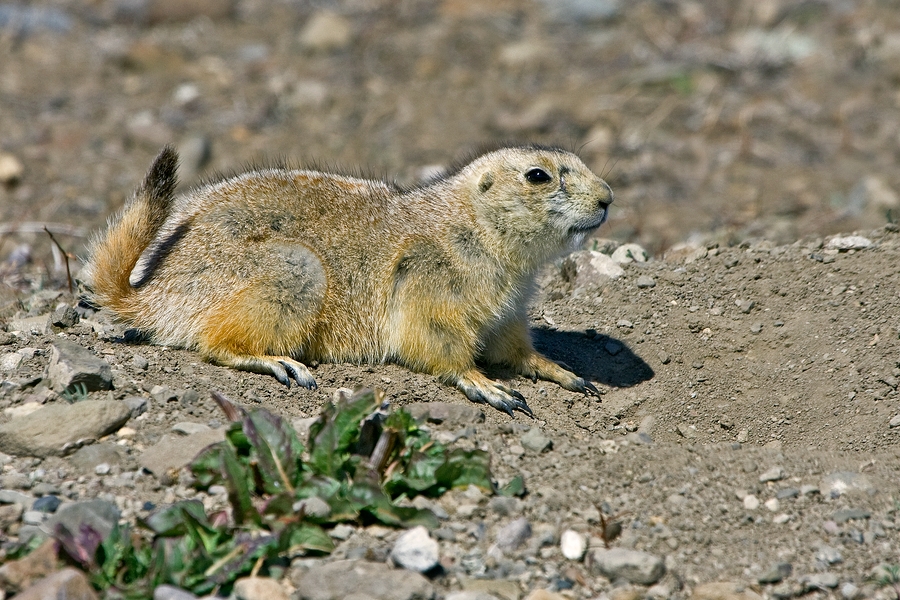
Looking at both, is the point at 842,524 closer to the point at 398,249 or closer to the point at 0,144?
the point at 398,249

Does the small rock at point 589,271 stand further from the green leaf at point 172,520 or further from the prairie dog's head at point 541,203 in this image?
the green leaf at point 172,520

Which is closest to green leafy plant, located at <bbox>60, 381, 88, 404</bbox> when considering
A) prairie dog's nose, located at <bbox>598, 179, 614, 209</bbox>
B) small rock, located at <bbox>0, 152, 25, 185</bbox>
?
prairie dog's nose, located at <bbox>598, 179, 614, 209</bbox>

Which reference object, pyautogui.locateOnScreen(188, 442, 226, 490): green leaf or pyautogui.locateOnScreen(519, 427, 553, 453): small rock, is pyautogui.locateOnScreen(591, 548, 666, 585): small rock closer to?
pyautogui.locateOnScreen(519, 427, 553, 453): small rock

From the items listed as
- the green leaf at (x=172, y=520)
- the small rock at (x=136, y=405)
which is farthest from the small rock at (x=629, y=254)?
the green leaf at (x=172, y=520)

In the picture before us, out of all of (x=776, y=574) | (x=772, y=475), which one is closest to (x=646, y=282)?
(x=772, y=475)

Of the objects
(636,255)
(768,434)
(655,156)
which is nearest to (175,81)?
(655,156)
